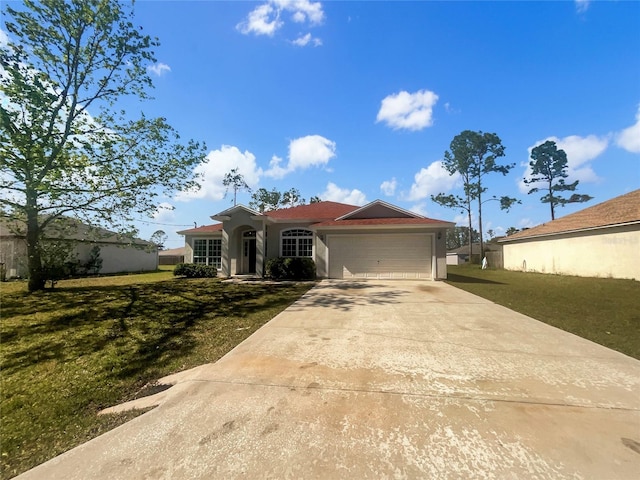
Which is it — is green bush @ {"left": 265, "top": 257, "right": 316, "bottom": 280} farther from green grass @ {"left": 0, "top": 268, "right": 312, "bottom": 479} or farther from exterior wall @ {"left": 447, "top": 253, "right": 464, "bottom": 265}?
exterior wall @ {"left": 447, "top": 253, "right": 464, "bottom": 265}

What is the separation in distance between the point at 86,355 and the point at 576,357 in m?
7.52

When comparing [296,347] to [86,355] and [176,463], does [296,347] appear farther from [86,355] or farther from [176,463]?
[86,355]

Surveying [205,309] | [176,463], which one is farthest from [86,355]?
[176,463]

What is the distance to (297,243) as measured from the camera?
627 inches

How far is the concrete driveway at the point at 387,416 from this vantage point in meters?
2.11

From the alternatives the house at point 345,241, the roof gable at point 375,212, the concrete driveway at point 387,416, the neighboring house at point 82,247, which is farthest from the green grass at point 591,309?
the neighboring house at point 82,247

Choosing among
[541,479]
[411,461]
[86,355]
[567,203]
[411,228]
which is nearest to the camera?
[541,479]

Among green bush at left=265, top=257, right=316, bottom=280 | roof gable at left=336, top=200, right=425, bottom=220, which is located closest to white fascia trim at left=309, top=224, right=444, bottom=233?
roof gable at left=336, top=200, right=425, bottom=220

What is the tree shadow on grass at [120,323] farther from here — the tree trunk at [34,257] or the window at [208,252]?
the window at [208,252]

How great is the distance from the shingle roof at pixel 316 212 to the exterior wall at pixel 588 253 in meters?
Answer: 12.9

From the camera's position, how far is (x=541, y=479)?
1.98m

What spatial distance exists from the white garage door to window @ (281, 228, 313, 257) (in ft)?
6.02

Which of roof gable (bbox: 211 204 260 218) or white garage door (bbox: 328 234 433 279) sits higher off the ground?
roof gable (bbox: 211 204 260 218)

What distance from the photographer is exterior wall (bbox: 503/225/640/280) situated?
1337 cm
